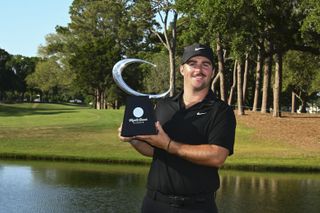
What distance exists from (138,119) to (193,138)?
19.1 inches

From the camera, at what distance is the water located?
37.4 feet

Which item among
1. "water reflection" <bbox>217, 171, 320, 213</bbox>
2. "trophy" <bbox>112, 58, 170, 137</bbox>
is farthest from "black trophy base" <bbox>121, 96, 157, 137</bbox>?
"water reflection" <bbox>217, 171, 320, 213</bbox>

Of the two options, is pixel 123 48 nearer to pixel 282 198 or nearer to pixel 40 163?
pixel 40 163

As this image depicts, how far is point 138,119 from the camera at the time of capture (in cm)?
412

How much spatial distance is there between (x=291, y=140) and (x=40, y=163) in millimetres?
13969

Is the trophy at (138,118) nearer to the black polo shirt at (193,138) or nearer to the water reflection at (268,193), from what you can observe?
the black polo shirt at (193,138)

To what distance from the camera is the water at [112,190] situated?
11406 mm

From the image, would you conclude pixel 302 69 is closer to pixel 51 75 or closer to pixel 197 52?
pixel 51 75

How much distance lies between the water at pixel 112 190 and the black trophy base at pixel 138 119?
6923 millimetres

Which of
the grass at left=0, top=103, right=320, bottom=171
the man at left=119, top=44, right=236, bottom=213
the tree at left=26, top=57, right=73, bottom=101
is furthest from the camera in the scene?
the tree at left=26, top=57, right=73, bottom=101

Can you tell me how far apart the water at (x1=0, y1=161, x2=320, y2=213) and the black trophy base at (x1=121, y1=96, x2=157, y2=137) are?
6.92m

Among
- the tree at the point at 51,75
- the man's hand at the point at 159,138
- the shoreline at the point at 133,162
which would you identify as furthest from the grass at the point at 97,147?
the tree at the point at 51,75

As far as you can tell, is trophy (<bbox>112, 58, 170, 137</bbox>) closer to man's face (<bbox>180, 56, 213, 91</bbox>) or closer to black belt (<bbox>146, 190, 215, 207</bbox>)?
man's face (<bbox>180, 56, 213, 91</bbox>)

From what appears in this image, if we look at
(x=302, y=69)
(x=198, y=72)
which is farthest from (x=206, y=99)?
(x=302, y=69)
